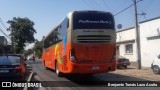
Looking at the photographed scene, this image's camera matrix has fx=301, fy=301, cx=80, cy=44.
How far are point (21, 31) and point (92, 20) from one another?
81174mm

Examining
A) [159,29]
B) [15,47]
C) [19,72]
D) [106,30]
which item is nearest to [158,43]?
[159,29]

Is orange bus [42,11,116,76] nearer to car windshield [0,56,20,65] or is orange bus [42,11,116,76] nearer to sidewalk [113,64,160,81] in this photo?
car windshield [0,56,20,65]

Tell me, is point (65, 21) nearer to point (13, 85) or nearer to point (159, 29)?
point (13, 85)

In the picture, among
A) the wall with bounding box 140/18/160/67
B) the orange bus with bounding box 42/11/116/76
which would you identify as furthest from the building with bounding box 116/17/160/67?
the orange bus with bounding box 42/11/116/76

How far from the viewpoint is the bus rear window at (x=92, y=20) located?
51.7 feet

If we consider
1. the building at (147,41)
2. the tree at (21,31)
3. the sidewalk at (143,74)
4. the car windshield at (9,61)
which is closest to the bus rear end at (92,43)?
the car windshield at (9,61)

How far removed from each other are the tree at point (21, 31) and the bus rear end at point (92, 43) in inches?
3098

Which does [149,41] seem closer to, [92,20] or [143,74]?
[143,74]

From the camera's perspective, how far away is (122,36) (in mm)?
38531

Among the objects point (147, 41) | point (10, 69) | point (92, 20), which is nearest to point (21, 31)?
point (147, 41)

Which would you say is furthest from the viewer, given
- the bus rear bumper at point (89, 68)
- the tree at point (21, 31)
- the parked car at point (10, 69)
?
the tree at point (21, 31)

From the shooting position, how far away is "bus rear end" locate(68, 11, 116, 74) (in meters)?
15.6

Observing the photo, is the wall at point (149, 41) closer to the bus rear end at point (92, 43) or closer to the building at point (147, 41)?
the building at point (147, 41)

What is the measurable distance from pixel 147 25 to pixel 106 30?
1537 cm
